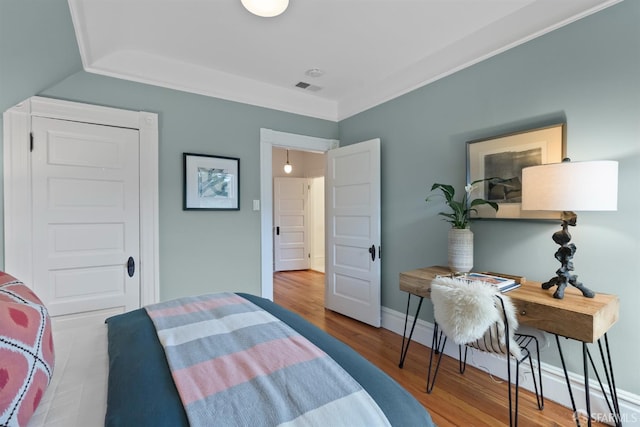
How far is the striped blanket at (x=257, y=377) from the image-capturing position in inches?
30.2

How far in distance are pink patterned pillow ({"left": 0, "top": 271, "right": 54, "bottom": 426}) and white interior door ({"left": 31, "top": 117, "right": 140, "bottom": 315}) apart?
1.49 metres

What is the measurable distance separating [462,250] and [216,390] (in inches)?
75.2

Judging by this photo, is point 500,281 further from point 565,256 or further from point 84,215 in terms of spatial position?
point 84,215

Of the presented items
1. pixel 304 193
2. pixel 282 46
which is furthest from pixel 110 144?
pixel 304 193

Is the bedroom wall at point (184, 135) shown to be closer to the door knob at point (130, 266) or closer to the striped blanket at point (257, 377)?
the door knob at point (130, 266)

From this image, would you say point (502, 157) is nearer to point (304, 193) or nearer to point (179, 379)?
point (179, 379)

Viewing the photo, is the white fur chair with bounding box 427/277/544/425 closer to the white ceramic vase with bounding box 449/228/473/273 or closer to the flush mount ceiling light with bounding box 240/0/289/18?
the white ceramic vase with bounding box 449/228/473/273

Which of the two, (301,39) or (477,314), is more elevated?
(301,39)

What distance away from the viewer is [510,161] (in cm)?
213

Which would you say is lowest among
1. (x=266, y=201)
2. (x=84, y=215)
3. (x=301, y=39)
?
(x=84, y=215)

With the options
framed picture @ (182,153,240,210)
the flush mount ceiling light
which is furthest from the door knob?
the flush mount ceiling light

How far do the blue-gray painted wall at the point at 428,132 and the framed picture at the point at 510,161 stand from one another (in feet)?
0.24

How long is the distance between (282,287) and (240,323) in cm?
371

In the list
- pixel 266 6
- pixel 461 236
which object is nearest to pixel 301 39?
pixel 266 6
